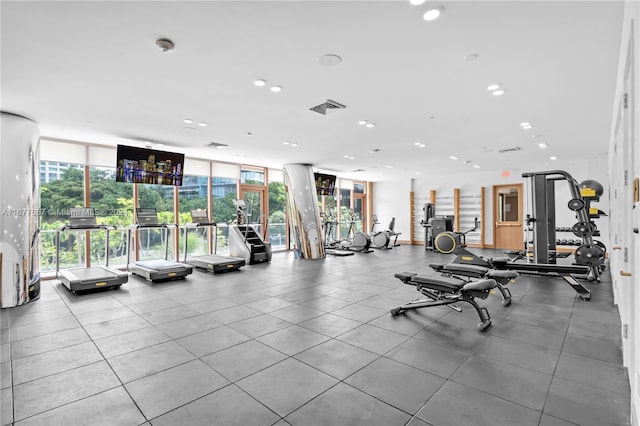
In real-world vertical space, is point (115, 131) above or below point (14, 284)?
above

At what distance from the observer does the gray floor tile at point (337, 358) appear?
274 cm

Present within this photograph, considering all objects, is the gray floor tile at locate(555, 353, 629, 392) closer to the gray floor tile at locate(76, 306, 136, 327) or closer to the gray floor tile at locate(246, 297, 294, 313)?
the gray floor tile at locate(246, 297, 294, 313)

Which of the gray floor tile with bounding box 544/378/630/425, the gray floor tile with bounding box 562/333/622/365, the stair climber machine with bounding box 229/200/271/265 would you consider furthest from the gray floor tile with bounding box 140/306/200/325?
the gray floor tile with bounding box 562/333/622/365

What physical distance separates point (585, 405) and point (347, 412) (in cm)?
164

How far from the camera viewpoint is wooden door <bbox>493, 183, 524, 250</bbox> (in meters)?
11.7

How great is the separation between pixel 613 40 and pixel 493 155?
6056mm

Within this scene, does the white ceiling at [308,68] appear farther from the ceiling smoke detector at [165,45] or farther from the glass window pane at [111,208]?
the glass window pane at [111,208]

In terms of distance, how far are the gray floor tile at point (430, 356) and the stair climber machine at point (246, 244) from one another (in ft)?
19.8

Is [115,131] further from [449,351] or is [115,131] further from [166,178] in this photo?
[449,351]

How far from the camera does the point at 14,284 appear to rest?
15.6ft

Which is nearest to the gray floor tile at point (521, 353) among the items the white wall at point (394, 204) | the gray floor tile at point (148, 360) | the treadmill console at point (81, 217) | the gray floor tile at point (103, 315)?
the gray floor tile at point (148, 360)

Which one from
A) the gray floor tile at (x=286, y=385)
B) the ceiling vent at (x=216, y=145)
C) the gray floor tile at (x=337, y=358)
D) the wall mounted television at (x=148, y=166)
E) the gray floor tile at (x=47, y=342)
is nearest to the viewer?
the gray floor tile at (x=286, y=385)

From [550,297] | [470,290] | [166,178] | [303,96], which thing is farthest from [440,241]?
[166,178]

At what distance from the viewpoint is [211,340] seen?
Result: 3389mm
